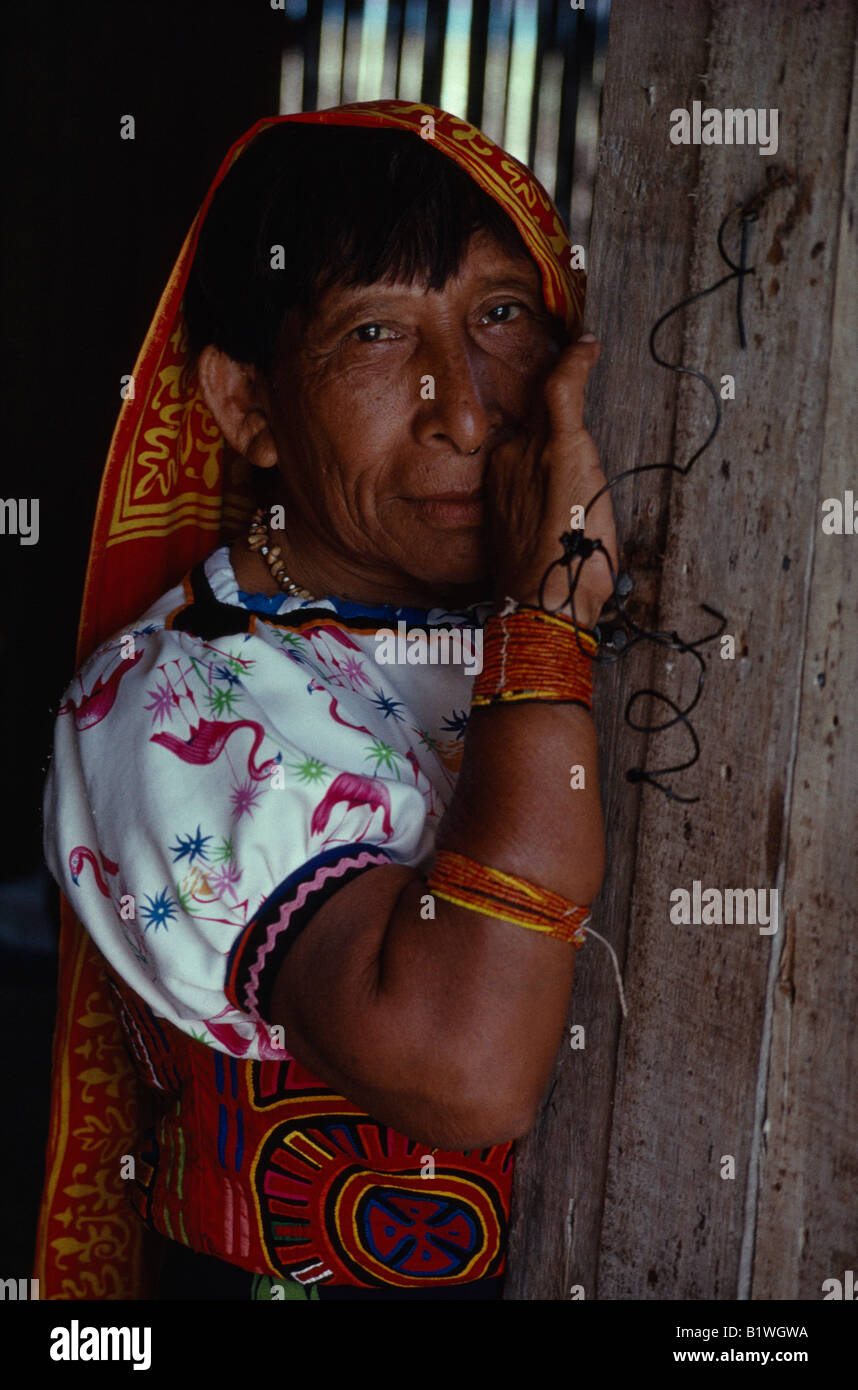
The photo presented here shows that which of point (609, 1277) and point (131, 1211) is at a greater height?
point (609, 1277)

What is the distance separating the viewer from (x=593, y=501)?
110 centimetres

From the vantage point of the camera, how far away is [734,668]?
107 centimetres

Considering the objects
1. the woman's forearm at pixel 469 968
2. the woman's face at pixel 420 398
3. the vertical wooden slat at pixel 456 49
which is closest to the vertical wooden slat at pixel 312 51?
the vertical wooden slat at pixel 456 49

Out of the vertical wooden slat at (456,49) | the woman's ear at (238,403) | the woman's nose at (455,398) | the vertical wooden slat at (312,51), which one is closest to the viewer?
the woman's nose at (455,398)

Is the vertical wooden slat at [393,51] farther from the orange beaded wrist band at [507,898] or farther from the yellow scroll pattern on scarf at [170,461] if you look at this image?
the orange beaded wrist band at [507,898]

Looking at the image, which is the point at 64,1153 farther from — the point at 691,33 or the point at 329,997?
the point at 691,33

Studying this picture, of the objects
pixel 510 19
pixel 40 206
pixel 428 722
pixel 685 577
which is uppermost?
pixel 510 19

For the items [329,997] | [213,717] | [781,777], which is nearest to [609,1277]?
[329,997]

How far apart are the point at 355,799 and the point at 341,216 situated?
0.63 metres

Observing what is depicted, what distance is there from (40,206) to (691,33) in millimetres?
2607

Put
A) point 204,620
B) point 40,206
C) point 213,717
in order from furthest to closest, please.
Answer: point 40,206
point 204,620
point 213,717

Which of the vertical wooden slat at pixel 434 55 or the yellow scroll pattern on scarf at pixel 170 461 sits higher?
the vertical wooden slat at pixel 434 55

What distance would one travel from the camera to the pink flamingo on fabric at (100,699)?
3.95 ft


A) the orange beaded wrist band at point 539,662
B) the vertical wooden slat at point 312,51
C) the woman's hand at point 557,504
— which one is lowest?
the orange beaded wrist band at point 539,662
